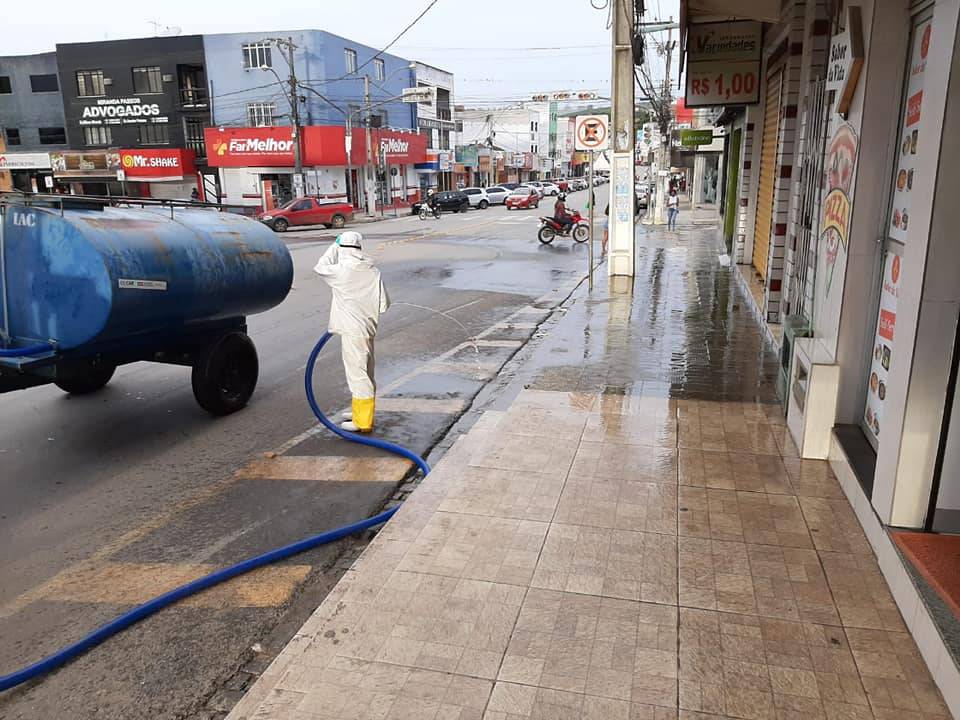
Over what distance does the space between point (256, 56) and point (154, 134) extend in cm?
873

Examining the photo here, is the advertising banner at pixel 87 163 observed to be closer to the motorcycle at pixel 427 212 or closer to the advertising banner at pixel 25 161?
the advertising banner at pixel 25 161

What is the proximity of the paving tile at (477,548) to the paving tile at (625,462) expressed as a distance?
0.95m

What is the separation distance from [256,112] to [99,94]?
36.6 ft

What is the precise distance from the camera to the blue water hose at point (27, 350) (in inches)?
237

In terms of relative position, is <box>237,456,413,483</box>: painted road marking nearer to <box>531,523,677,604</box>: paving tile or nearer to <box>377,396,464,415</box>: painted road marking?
<box>377,396,464,415</box>: painted road marking

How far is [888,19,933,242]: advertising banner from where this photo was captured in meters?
4.39

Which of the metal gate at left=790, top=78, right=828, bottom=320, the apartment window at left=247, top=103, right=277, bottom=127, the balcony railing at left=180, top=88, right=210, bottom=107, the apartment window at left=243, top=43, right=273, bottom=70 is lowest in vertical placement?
the metal gate at left=790, top=78, right=828, bottom=320

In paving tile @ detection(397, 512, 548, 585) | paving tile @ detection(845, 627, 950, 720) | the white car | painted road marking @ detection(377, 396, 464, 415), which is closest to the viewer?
paving tile @ detection(845, 627, 950, 720)

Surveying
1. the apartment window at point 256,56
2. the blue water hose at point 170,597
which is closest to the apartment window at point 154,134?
the apartment window at point 256,56

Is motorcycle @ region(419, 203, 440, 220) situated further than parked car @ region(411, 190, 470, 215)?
No

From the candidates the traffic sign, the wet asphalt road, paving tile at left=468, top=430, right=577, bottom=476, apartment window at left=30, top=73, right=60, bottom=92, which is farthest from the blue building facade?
paving tile at left=468, top=430, right=577, bottom=476

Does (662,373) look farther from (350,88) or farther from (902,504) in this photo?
(350,88)

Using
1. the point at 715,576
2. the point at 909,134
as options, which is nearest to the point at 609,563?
the point at 715,576

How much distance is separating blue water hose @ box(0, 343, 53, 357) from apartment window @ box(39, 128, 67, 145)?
170 feet
